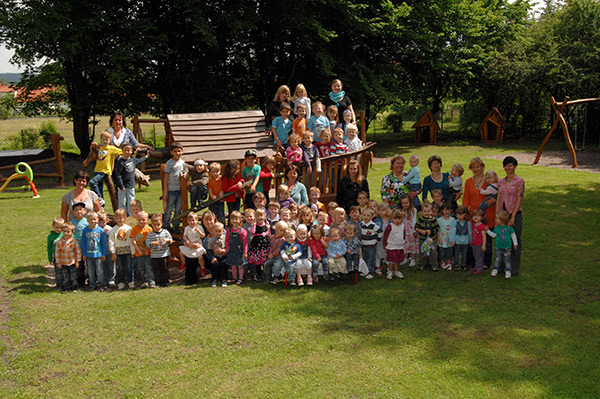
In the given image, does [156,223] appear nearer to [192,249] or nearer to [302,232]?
[192,249]

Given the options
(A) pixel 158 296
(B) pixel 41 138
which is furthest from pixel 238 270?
(B) pixel 41 138

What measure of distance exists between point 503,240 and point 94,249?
6.29 meters

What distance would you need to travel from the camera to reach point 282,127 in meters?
10.2

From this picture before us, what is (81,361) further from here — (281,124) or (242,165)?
(281,124)

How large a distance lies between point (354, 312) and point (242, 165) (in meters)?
3.71

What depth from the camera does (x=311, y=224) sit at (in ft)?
27.9

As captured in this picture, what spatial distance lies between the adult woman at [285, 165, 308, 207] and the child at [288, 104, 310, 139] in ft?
3.80

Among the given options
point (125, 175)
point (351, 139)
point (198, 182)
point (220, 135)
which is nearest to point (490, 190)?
point (351, 139)

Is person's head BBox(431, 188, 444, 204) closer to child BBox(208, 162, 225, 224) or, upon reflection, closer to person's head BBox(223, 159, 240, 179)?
person's head BBox(223, 159, 240, 179)

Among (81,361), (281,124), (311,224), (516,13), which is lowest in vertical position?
(81,361)

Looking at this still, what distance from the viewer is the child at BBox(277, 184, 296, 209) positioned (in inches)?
344

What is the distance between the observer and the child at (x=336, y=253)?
26.4 ft

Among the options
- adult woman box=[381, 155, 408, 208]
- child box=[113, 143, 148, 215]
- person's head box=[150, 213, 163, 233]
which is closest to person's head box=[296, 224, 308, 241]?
adult woman box=[381, 155, 408, 208]

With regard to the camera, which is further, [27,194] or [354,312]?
[27,194]
